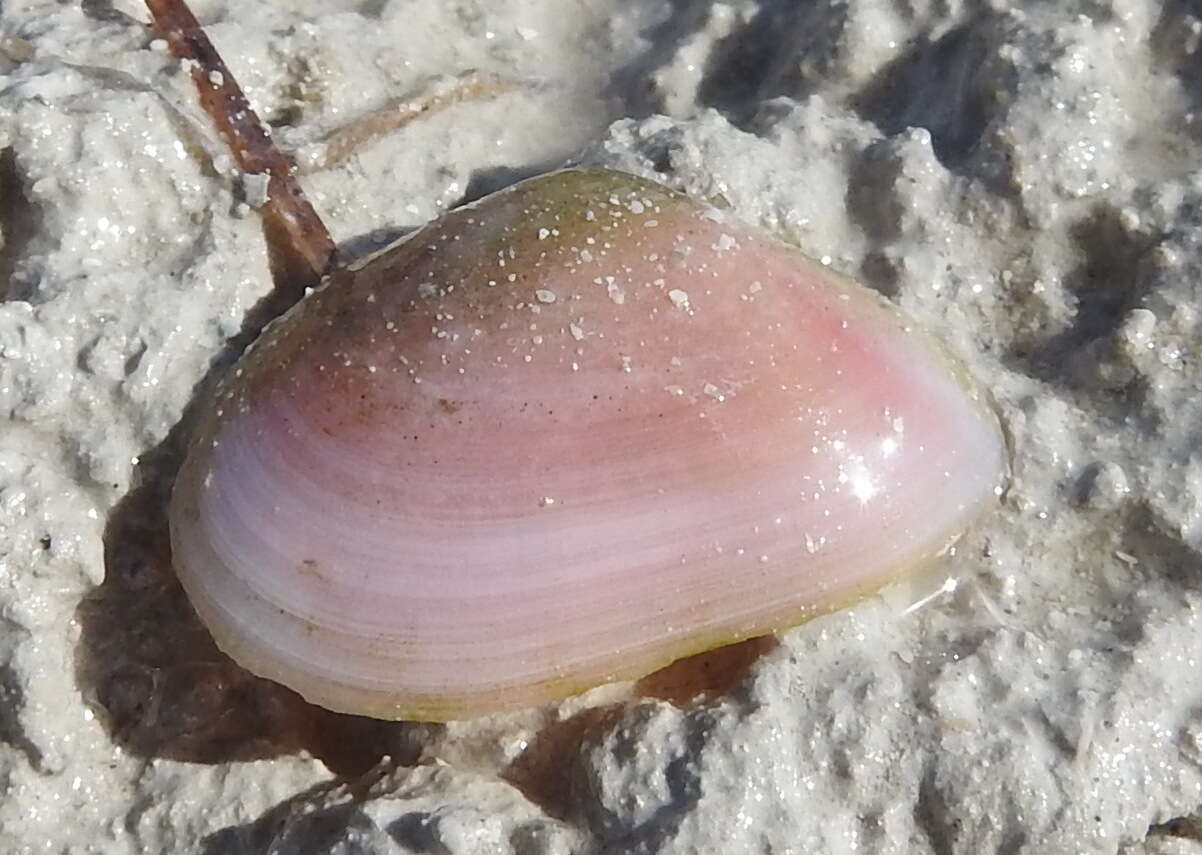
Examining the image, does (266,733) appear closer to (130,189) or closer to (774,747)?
(774,747)

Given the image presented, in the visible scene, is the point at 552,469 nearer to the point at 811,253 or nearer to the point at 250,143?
the point at 811,253

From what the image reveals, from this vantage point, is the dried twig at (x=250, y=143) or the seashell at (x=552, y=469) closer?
the seashell at (x=552, y=469)

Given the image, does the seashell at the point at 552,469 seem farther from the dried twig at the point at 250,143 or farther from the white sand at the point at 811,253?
the dried twig at the point at 250,143

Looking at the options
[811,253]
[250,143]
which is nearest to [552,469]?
[811,253]

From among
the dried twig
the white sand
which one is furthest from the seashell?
the dried twig

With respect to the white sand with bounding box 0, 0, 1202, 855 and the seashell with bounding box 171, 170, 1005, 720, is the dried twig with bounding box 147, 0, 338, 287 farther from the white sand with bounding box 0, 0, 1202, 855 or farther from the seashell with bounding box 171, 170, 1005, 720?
the seashell with bounding box 171, 170, 1005, 720

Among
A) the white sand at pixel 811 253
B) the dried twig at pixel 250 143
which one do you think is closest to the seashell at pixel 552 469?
the white sand at pixel 811 253
